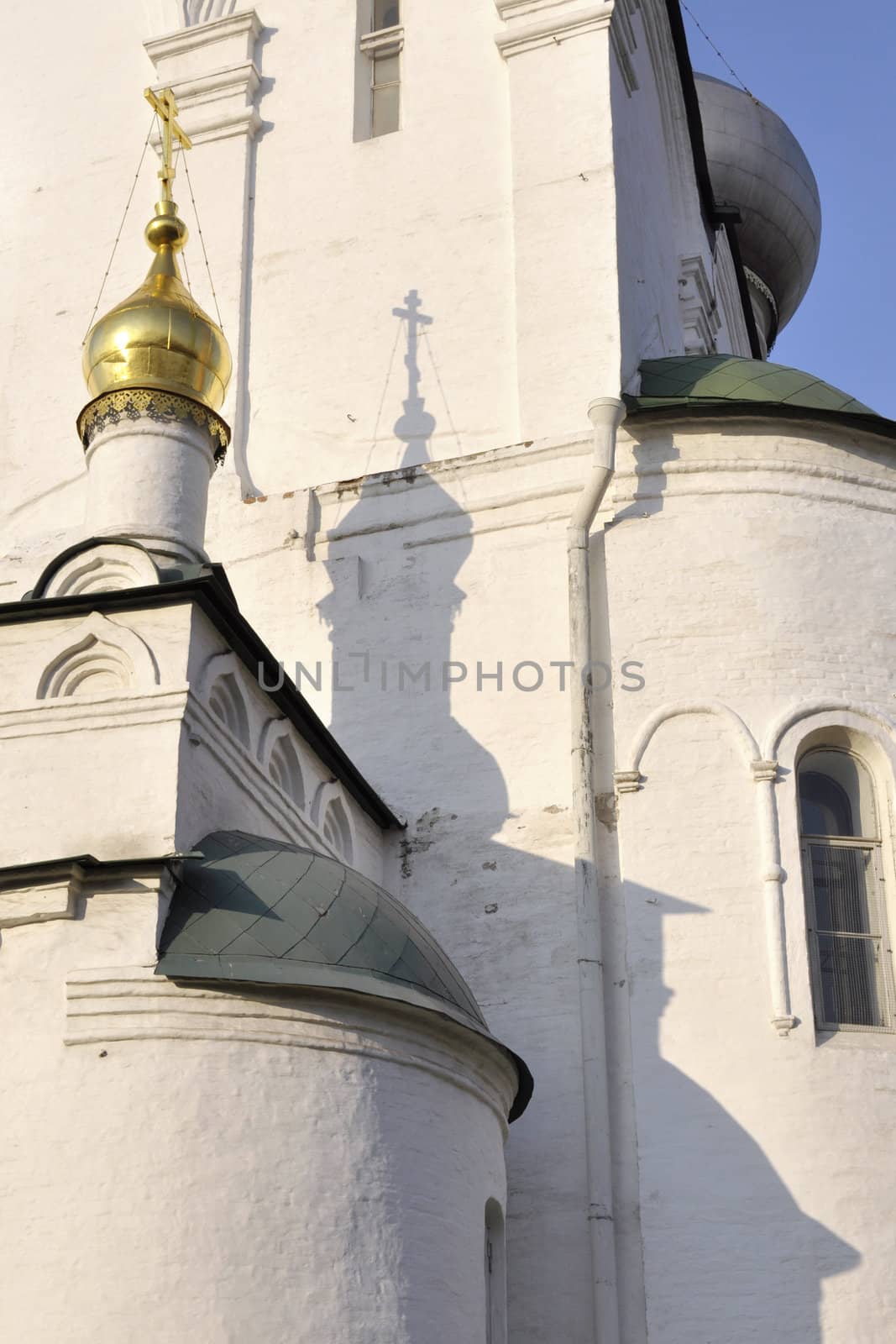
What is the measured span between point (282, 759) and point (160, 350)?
2281mm

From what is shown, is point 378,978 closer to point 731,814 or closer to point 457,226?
point 731,814

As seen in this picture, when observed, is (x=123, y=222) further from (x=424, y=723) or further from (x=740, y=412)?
(x=740, y=412)

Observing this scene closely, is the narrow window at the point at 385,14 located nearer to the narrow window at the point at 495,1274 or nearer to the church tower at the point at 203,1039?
the church tower at the point at 203,1039

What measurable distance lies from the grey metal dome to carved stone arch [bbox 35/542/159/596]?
12956 millimetres

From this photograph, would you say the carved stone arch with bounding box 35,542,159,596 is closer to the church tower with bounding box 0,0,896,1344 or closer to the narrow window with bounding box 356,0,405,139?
the church tower with bounding box 0,0,896,1344

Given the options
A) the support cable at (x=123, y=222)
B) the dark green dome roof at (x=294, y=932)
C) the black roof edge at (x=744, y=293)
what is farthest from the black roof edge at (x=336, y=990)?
the black roof edge at (x=744, y=293)

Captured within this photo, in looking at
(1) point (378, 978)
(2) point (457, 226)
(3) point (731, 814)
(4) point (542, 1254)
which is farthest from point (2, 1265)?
(2) point (457, 226)

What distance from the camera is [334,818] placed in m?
9.04

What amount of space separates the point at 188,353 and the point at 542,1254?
4.67 m

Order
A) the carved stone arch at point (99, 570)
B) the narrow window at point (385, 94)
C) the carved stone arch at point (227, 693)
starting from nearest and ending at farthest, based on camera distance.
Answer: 1. the carved stone arch at point (227, 693)
2. the carved stone arch at point (99, 570)
3. the narrow window at point (385, 94)

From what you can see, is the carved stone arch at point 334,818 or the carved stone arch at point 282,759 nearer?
the carved stone arch at point 282,759

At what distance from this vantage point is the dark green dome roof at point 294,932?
6.60 m

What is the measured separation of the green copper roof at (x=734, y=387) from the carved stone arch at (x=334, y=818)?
277cm

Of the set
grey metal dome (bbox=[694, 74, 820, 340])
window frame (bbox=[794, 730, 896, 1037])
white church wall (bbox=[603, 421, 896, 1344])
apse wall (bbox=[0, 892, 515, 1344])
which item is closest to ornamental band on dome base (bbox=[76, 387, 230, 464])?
white church wall (bbox=[603, 421, 896, 1344])
